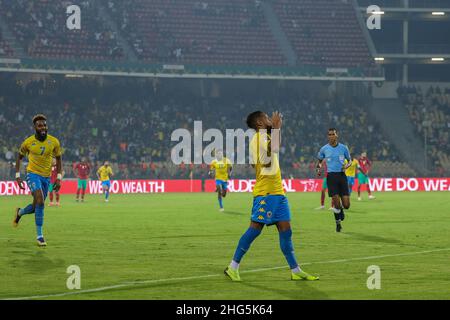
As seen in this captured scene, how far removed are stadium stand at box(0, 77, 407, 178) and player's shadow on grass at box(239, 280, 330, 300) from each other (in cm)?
4377

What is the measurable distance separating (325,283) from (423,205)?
2649 cm

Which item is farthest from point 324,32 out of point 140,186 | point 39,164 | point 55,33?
point 39,164

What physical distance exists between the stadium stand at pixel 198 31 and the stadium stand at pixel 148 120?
8.58 feet

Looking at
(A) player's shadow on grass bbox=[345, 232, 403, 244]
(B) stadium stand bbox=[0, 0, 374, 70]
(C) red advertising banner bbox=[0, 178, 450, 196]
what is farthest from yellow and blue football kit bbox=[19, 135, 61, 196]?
(B) stadium stand bbox=[0, 0, 374, 70]

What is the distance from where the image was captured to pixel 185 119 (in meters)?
64.8

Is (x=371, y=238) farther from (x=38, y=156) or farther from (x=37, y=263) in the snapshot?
(x=37, y=263)

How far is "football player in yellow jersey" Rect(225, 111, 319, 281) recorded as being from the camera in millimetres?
13664

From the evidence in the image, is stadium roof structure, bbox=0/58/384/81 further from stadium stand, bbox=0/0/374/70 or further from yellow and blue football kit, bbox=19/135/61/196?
yellow and blue football kit, bbox=19/135/61/196

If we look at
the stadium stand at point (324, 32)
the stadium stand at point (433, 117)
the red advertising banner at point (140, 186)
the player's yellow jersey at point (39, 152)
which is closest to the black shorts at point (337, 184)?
the player's yellow jersey at point (39, 152)

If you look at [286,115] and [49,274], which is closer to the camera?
[49,274]

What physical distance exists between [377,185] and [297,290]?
4854cm

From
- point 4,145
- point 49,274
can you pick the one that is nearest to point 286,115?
point 4,145

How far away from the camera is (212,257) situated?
57.1 feet
